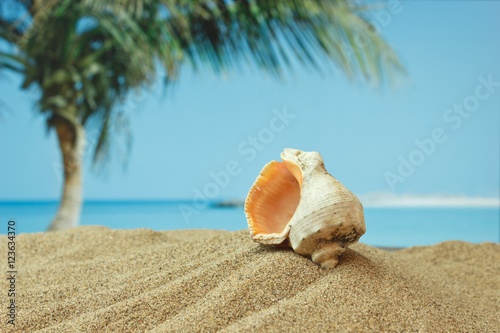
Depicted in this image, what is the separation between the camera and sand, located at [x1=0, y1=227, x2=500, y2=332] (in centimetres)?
77

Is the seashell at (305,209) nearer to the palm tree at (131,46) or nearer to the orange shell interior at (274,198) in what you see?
the orange shell interior at (274,198)

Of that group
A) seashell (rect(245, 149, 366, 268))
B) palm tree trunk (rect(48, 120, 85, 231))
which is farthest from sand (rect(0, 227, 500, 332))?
palm tree trunk (rect(48, 120, 85, 231))

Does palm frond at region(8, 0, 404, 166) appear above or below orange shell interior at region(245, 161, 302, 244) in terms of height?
above

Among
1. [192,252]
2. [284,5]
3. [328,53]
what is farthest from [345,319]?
[284,5]

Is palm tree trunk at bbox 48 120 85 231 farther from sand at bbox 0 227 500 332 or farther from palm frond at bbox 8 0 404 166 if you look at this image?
sand at bbox 0 227 500 332

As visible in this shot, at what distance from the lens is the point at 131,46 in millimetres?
2656

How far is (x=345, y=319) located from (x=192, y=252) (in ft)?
1.69

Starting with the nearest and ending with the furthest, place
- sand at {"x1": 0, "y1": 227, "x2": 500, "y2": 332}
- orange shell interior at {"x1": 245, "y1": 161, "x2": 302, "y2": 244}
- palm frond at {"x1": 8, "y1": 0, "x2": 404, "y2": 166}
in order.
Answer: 1. sand at {"x1": 0, "y1": 227, "x2": 500, "y2": 332}
2. orange shell interior at {"x1": 245, "y1": 161, "x2": 302, "y2": 244}
3. palm frond at {"x1": 8, "y1": 0, "x2": 404, "y2": 166}

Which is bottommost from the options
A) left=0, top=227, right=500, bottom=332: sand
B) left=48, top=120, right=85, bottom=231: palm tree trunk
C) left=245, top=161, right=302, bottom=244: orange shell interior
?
left=0, top=227, right=500, bottom=332: sand

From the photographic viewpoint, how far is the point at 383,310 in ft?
2.62

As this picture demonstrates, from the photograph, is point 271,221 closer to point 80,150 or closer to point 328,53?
point 328,53

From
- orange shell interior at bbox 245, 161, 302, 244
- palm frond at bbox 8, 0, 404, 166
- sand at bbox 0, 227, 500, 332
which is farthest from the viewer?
palm frond at bbox 8, 0, 404, 166

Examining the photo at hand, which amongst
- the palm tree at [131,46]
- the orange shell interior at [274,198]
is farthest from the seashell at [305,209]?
the palm tree at [131,46]

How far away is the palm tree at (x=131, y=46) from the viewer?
2.62 meters
